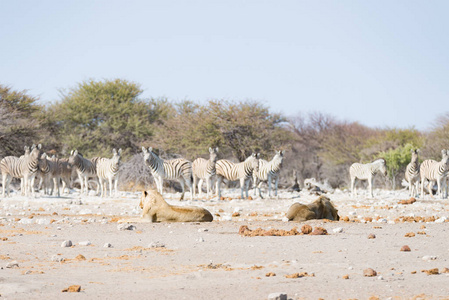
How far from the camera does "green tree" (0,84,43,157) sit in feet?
116

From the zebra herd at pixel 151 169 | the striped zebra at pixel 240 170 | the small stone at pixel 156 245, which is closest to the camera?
the small stone at pixel 156 245

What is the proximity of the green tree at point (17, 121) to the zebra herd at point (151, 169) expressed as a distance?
8943mm

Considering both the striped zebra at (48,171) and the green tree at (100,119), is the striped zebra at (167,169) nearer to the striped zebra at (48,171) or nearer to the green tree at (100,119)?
the striped zebra at (48,171)

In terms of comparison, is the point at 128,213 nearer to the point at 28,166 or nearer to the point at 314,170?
the point at 28,166

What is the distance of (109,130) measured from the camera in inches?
1647

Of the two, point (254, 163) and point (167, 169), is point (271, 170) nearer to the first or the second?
point (254, 163)

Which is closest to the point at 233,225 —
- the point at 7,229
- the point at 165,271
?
the point at 7,229

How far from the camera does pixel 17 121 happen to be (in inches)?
1410

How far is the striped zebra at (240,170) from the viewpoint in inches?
→ 973

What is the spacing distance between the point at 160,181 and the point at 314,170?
3186 cm

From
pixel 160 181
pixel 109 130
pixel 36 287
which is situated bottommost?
pixel 36 287

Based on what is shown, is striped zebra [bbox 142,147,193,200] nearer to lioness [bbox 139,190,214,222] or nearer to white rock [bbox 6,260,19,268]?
lioness [bbox 139,190,214,222]

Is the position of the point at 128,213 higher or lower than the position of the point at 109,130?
lower

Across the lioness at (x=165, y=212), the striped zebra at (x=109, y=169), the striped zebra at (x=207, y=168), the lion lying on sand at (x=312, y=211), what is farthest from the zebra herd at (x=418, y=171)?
the lioness at (x=165, y=212)
